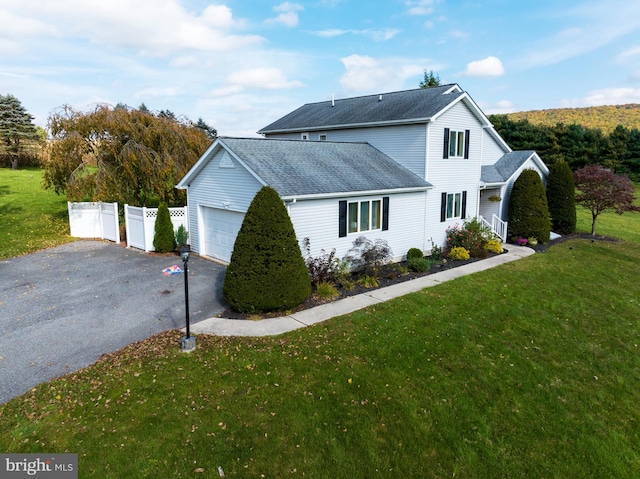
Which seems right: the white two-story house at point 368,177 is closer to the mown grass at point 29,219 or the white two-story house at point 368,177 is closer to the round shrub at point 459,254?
the round shrub at point 459,254

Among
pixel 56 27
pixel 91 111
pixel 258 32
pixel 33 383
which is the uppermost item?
pixel 258 32

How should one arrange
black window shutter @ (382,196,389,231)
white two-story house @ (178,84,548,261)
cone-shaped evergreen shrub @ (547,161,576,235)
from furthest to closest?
cone-shaped evergreen shrub @ (547,161,576,235)
black window shutter @ (382,196,389,231)
white two-story house @ (178,84,548,261)

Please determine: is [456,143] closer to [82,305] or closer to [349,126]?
[349,126]

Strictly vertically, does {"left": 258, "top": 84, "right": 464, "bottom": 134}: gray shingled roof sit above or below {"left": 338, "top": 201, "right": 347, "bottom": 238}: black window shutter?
above

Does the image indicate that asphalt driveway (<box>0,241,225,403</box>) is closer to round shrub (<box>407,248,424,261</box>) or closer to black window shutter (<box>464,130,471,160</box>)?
round shrub (<box>407,248,424,261</box>)

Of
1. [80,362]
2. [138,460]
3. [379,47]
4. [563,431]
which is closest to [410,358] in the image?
[563,431]

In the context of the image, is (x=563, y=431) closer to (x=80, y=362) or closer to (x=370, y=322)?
(x=370, y=322)

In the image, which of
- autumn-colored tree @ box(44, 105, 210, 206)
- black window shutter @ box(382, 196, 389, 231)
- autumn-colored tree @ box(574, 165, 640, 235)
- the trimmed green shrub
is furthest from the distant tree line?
autumn-colored tree @ box(44, 105, 210, 206)
